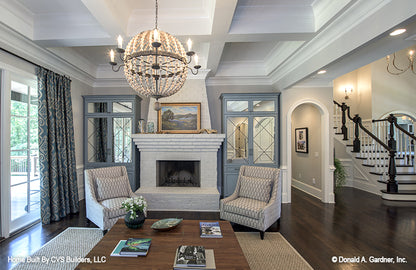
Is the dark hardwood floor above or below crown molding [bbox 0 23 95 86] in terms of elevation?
below

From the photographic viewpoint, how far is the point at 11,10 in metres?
2.50

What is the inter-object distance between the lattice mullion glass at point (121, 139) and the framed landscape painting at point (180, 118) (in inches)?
28.9

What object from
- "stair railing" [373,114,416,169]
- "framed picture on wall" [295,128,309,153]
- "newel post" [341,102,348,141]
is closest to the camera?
"stair railing" [373,114,416,169]

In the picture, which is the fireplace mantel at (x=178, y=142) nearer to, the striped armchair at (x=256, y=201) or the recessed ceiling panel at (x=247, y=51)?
the striped armchair at (x=256, y=201)

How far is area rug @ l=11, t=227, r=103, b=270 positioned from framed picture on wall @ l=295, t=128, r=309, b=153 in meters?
4.83

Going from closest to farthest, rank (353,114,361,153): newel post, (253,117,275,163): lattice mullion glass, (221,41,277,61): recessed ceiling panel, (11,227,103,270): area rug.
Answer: (11,227,103,270): area rug → (221,41,277,61): recessed ceiling panel → (253,117,275,163): lattice mullion glass → (353,114,361,153): newel post

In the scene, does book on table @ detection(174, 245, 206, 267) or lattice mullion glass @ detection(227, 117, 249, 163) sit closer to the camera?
book on table @ detection(174, 245, 206, 267)

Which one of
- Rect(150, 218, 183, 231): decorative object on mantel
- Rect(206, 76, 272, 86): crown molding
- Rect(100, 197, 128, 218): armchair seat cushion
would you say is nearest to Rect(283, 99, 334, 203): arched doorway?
Rect(206, 76, 272, 86): crown molding

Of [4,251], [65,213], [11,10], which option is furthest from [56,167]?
[11,10]

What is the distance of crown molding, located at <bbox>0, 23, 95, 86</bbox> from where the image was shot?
2.63 meters

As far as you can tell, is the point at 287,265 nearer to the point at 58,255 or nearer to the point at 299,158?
the point at 58,255

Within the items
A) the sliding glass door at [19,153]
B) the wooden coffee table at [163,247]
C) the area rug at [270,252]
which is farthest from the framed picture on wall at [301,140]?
the sliding glass door at [19,153]

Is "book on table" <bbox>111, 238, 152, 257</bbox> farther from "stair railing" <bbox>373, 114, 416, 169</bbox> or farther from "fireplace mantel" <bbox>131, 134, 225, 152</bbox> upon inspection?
"stair railing" <bbox>373, 114, 416, 169</bbox>

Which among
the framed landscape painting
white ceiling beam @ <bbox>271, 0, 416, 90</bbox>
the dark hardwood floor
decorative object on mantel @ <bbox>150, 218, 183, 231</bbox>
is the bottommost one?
the dark hardwood floor
